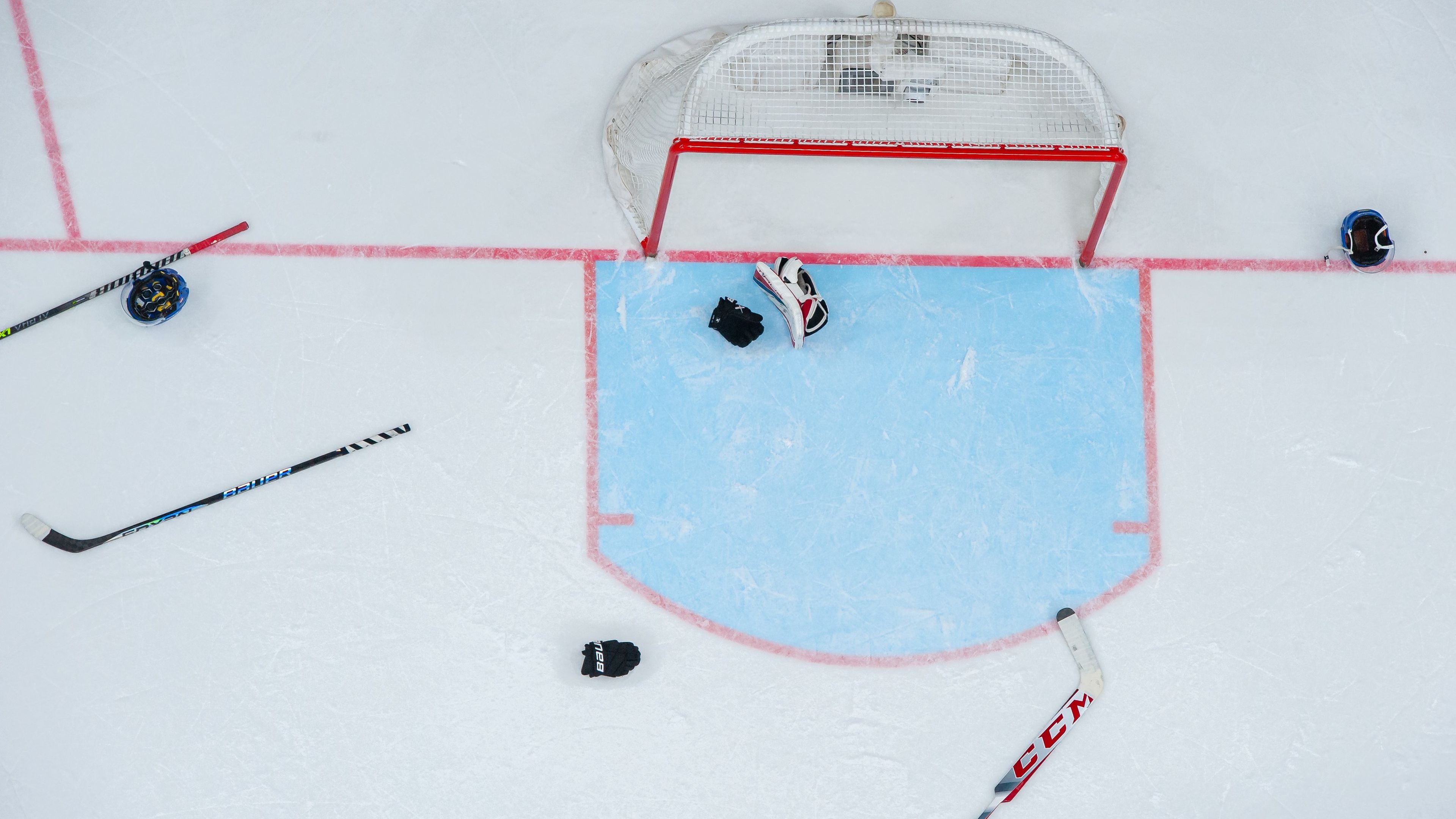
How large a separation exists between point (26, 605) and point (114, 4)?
254 cm

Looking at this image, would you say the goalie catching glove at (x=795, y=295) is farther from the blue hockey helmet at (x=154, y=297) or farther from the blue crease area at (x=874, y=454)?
the blue hockey helmet at (x=154, y=297)

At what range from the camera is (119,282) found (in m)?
4.82

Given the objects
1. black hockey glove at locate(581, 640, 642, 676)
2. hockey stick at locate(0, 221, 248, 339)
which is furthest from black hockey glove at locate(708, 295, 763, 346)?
hockey stick at locate(0, 221, 248, 339)

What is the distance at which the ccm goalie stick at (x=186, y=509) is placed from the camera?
474 cm

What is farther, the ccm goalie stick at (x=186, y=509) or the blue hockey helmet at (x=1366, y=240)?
the blue hockey helmet at (x=1366, y=240)

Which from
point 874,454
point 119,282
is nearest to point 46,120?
point 119,282

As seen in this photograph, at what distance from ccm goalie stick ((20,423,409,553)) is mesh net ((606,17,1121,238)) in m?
1.45

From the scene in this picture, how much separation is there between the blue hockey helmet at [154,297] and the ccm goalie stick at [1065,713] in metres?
3.86

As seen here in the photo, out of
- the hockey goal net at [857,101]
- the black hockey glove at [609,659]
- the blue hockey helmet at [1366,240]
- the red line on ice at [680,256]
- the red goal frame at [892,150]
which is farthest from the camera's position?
the blue hockey helmet at [1366,240]

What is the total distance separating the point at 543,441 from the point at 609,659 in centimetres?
93

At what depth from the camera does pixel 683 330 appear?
16.2ft

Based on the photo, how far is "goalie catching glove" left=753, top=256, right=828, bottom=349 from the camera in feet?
15.7

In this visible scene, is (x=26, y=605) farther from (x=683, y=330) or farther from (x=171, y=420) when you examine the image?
(x=683, y=330)

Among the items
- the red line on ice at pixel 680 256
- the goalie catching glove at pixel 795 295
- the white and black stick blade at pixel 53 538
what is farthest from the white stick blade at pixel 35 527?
the goalie catching glove at pixel 795 295
